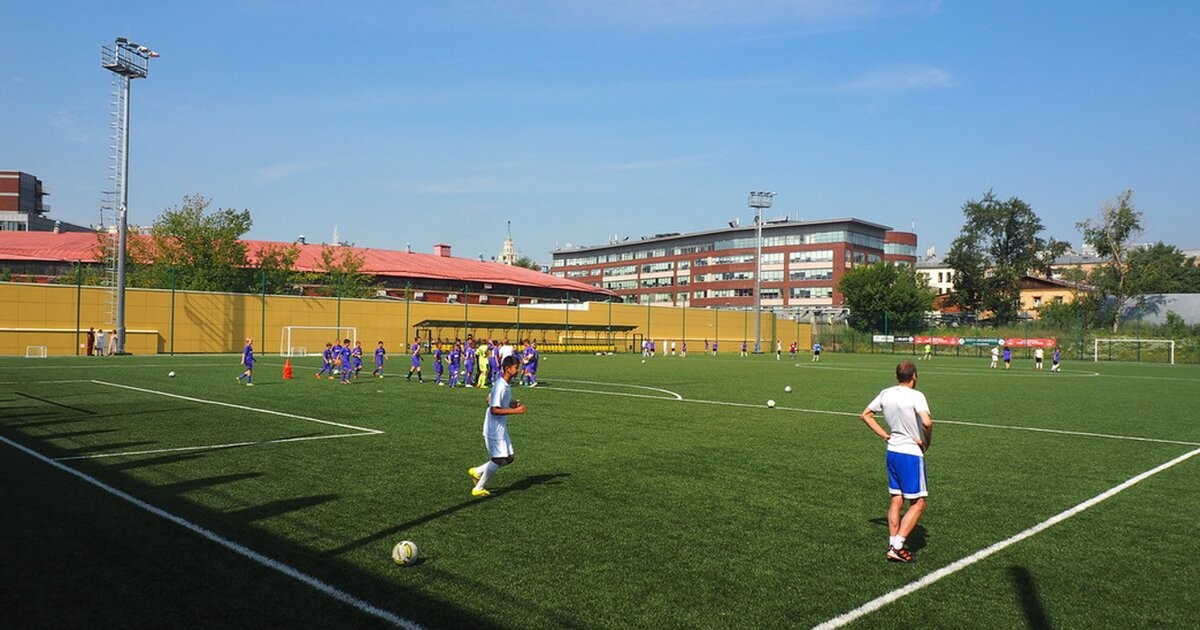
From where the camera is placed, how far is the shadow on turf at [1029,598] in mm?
6234

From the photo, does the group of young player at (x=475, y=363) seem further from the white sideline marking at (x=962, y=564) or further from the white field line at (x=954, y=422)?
the white sideline marking at (x=962, y=564)

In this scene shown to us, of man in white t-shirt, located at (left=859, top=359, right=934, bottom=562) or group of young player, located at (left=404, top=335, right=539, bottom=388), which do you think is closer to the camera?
man in white t-shirt, located at (left=859, top=359, right=934, bottom=562)

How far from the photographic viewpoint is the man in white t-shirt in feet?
25.8

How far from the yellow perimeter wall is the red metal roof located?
18.2 m

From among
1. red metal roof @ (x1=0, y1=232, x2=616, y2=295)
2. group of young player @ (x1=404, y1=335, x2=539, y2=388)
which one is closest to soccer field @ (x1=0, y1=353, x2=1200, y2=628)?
group of young player @ (x1=404, y1=335, x2=539, y2=388)

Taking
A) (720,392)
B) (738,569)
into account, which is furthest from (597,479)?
(720,392)

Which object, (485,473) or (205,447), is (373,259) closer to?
(205,447)

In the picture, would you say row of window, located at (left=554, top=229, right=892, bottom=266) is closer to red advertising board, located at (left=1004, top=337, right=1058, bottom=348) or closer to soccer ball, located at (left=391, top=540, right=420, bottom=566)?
red advertising board, located at (left=1004, top=337, right=1058, bottom=348)

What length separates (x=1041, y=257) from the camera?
103312 millimetres

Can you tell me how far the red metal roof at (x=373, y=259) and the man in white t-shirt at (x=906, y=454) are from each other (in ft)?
240

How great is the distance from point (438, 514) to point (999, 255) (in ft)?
359

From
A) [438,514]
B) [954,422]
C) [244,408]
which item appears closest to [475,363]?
[244,408]

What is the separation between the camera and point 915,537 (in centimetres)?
879

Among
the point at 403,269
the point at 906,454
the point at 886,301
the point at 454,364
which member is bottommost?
the point at 454,364
